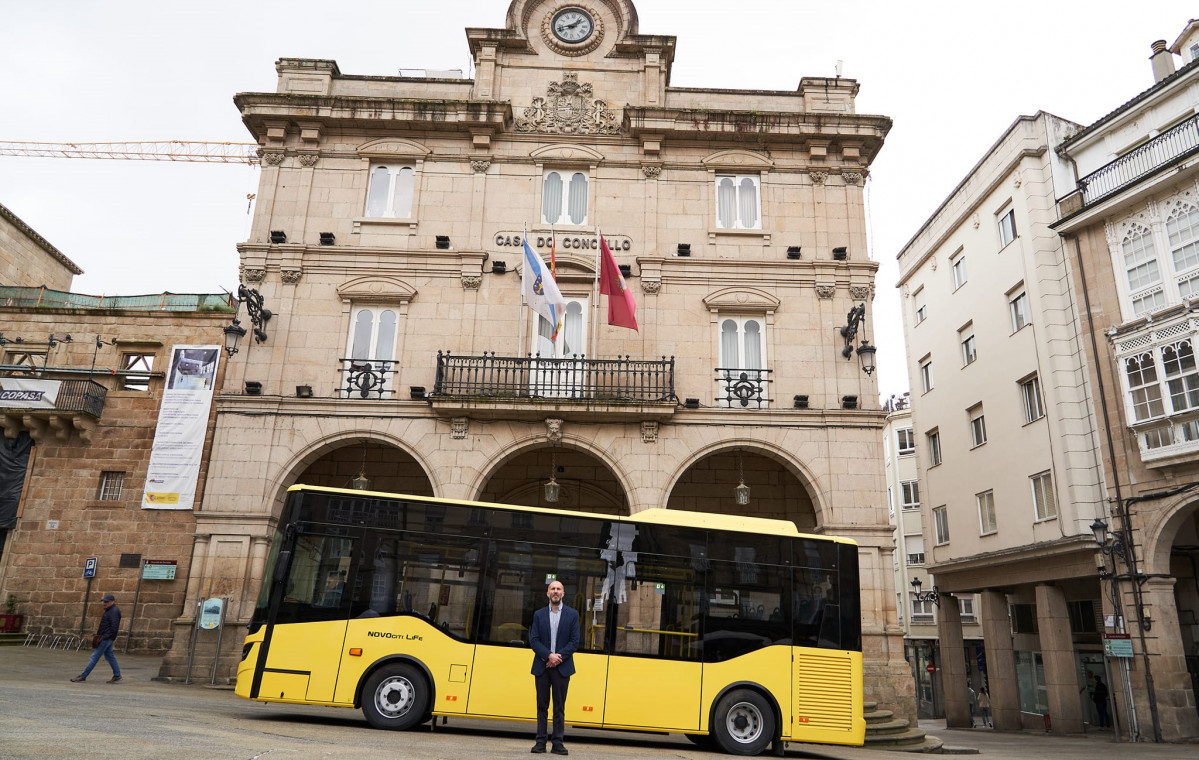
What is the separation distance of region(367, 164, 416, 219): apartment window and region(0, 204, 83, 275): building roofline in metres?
18.6

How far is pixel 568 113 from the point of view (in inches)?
753

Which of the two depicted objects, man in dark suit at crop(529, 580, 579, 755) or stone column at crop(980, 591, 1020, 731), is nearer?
man in dark suit at crop(529, 580, 579, 755)

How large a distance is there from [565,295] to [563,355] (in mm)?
1433

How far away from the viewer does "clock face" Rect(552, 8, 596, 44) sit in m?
19.6

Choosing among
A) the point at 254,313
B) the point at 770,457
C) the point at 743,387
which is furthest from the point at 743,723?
the point at 254,313

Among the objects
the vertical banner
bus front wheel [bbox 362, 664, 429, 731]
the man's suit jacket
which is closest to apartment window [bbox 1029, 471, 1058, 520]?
the man's suit jacket

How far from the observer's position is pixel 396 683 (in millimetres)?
10398

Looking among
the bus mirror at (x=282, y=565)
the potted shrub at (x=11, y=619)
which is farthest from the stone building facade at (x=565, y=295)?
the potted shrub at (x=11, y=619)

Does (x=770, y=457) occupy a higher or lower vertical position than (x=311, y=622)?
higher

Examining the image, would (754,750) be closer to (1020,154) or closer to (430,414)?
(430,414)

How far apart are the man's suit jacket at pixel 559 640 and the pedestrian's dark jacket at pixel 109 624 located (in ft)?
31.2

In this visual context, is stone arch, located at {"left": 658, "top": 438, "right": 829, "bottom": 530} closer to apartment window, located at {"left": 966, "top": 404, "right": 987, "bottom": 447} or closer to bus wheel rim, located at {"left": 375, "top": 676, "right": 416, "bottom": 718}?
bus wheel rim, located at {"left": 375, "top": 676, "right": 416, "bottom": 718}

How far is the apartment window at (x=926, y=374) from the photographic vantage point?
98.4 feet

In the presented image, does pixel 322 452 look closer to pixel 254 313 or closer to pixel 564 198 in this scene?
pixel 254 313
